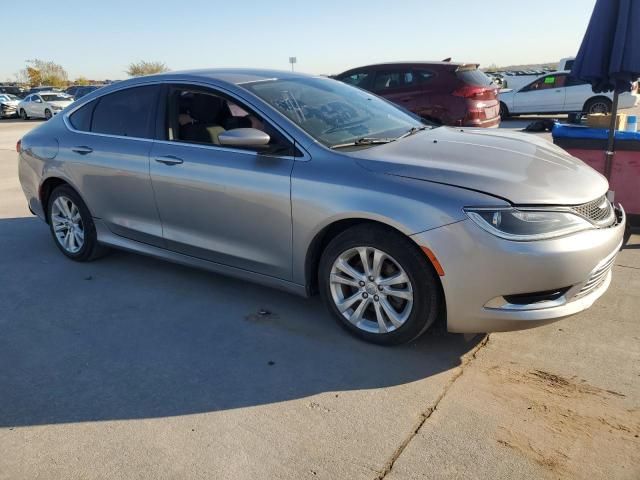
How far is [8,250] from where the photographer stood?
5.63 metres

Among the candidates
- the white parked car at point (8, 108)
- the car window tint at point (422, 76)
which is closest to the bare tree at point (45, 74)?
the white parked car at point (8, 108)

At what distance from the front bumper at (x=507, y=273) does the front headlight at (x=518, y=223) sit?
1.3 inches

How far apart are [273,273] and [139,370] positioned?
1.03 metres

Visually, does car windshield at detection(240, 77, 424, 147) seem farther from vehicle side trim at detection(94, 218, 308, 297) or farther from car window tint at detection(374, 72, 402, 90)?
car window tint at detection(374, 72, 402, 90)

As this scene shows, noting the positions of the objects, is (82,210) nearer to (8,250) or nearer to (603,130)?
(8,250)

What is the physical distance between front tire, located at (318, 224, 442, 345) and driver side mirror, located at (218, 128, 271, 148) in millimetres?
779

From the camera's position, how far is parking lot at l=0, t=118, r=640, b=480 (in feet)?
8.12

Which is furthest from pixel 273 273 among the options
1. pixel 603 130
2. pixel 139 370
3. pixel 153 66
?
pixel 153 66

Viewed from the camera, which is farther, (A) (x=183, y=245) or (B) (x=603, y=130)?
(B) (x=603, y=130)

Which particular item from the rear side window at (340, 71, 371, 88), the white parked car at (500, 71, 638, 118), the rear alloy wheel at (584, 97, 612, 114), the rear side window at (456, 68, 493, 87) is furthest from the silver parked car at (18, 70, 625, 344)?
the white parked car at (500, 71, 638, 118)

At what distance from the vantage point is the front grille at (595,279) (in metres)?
3.06

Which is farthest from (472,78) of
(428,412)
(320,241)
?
(428,412)

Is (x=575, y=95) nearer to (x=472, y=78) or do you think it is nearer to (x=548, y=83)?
(x=548, y=83)

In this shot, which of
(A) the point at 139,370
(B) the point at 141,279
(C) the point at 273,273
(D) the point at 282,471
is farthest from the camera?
(B) the point at 141,279
